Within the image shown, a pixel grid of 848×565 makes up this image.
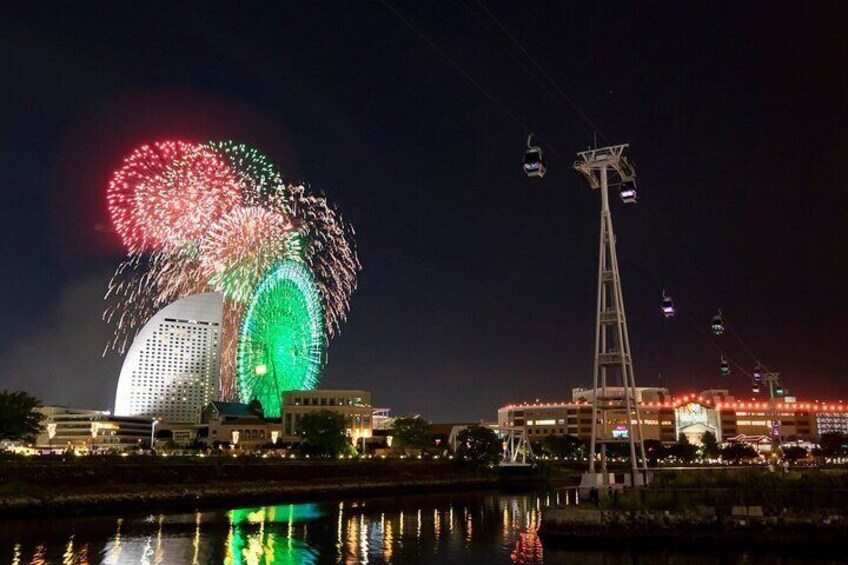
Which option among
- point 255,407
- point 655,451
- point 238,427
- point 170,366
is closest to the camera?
point 238,427

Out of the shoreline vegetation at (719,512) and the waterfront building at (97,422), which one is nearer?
the shoreline vegetation at (719,512)

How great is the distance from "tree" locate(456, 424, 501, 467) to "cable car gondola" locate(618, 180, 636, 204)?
234 feet

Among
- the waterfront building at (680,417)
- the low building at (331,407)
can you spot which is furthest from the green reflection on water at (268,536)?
the waterfront building at (680,417)

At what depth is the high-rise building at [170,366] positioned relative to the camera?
611ft

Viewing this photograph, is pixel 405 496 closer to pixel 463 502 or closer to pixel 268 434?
pixel 463 502

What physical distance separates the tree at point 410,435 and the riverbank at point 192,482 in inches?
741

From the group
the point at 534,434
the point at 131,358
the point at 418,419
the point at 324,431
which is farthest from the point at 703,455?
the point at 131,358

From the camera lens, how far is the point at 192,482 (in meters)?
62.5

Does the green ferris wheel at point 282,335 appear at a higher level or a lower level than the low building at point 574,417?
higher

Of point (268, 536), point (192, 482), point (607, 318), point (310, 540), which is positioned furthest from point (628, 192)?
point (192, 482)

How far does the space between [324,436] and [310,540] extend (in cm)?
5526

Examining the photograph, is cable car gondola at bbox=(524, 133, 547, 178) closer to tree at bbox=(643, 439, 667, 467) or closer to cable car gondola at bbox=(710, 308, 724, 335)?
cable car gondola at bbox=(710, 308, 724, 335)

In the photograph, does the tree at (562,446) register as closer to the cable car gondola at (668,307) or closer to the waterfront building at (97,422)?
the waterfront building at (97,422)

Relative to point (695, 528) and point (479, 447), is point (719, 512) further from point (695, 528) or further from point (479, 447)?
point (479, 447)
